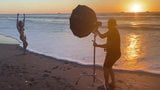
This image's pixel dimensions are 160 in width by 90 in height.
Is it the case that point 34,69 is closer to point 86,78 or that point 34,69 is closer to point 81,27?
point 86,78

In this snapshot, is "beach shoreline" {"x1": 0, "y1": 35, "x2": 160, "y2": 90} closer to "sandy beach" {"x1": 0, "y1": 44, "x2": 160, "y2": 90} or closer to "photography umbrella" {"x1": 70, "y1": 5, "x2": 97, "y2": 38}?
"sandy beach" {"x1": 0, "y1": 44, "x2": 160, "y2": 90}

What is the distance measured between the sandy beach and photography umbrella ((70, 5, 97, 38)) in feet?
5.62

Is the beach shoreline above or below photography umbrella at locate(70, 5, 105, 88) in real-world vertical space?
below

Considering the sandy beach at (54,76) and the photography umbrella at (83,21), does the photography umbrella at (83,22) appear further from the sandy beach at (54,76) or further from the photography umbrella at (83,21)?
the sandy beach at (54,76)

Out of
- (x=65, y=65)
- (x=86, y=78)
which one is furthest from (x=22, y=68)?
(x=86, y=78)

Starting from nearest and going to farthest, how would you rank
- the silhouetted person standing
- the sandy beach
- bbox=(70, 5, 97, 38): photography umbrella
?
bbox=(70, 5, 97, 38): photography umbrella, the silhouetted person standing, the sandy beach

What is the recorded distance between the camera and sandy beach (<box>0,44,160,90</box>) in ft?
32.3

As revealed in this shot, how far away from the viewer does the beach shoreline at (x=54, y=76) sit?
9852mm

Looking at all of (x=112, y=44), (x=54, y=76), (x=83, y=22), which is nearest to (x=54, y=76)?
(x=54, y=76)

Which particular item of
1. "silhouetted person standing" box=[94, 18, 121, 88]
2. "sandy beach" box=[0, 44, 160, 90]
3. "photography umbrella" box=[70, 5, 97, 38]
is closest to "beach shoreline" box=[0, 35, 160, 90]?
"sandy beach" box=[0, 44, 160, 90]

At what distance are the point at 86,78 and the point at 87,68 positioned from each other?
2094 millimetres

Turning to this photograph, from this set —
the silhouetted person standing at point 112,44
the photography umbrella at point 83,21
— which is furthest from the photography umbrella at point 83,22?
the silhouetted person standing at point 112,44

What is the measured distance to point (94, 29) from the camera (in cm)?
900

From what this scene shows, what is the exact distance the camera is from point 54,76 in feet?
37.1
